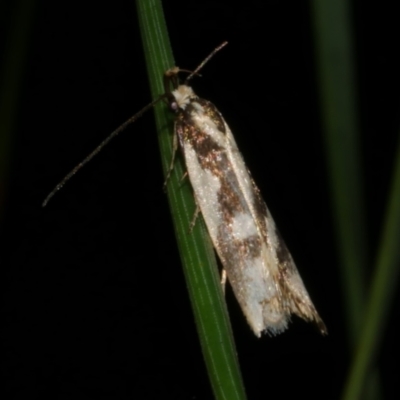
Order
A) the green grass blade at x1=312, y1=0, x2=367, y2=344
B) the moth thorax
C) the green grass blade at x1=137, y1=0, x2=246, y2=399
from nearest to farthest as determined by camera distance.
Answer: the green grass blade at x1=137, y1=0, x2=246, y2=399
the green grass blade at x1=312, y1=0, x2=367, y2=344
the moth thorax

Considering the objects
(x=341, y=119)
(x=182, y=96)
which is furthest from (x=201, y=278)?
(x=182, y=96)

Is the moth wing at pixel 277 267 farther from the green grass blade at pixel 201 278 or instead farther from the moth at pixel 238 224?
the green grass blade at pixel 201 278

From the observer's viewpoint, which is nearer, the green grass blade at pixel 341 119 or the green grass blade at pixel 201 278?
the green grass blade at pixel 201 278

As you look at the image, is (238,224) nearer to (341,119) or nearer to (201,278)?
(341,119)

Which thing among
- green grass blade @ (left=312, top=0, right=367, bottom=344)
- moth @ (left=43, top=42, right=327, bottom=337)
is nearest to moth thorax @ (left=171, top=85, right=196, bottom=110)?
moth @ (left=43, top=42, right=327, bottom=337)

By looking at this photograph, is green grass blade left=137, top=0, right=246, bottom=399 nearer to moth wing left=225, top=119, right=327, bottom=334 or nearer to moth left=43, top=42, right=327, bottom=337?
moth left=43, top=42, right=327, bottom=337

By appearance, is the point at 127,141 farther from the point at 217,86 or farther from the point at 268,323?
the point at 268,323

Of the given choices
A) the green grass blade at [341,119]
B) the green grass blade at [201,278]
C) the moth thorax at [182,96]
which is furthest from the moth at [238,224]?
the green grass blade at [201,278]

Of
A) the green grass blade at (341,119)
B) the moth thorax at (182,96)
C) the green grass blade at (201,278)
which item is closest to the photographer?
the green grass blade at (201,278)
